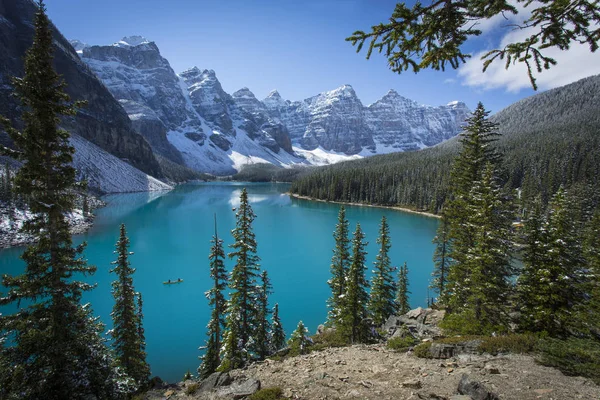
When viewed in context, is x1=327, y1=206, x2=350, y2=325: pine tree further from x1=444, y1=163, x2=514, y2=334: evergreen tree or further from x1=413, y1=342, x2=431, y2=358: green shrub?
x1=413, y1=342, x2=431, y2=358: green shrub

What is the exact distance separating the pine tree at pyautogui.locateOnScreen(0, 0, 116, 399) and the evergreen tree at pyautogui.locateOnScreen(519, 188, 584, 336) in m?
17.4

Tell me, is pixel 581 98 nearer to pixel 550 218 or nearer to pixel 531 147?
pixel 531 147

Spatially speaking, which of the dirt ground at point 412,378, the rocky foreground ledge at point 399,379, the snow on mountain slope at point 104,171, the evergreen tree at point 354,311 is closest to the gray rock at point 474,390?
the rocky foreground ledge at point 399,379

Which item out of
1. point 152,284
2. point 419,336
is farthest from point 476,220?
point 152,284

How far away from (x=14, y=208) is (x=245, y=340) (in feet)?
231

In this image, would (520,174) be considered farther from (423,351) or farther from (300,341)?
(423,351)

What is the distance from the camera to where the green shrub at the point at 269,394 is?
819 cm

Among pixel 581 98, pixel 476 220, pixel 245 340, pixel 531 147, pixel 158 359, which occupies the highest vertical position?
pixel 581 98

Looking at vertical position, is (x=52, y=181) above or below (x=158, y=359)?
above

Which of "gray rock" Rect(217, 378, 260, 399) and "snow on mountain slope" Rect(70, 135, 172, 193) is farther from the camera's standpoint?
"snow on mountain slope" Rect(70, 135, 172, 193)

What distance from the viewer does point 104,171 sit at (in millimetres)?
144250

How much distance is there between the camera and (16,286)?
10.1 meters

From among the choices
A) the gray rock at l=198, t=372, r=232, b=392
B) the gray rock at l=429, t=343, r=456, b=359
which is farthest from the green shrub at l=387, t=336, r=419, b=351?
the gray rock at l=198, t=372, r=232, b=392

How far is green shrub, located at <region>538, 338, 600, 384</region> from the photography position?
7.50 meters
